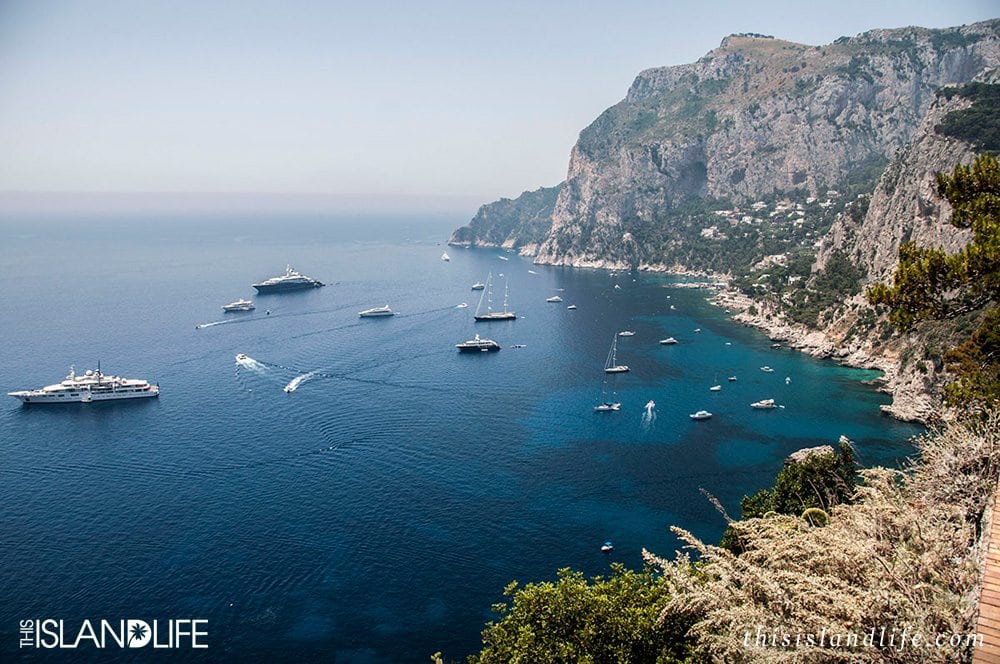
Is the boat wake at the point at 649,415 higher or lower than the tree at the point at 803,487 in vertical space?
lower

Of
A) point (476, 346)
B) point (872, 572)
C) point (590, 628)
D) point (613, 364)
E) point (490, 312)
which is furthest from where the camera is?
point (490, 312)

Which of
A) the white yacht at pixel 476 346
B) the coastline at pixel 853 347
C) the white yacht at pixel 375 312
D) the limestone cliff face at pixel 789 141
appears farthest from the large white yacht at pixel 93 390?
the limestone cliff face at pixel 789 141

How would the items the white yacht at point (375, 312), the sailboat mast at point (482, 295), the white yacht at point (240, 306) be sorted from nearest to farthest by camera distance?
the white yacht at point (375, 312), the white yacht at point (240, 306), the sailboat mast at point (482, 295)

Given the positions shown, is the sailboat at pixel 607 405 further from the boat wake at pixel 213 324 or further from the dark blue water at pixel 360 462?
the boat wake at pixel 213 324

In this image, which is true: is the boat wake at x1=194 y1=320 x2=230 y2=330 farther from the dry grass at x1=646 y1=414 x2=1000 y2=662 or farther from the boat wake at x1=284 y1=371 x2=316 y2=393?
the dry grass at x1=646 y1=414 x2=1000 y2=662

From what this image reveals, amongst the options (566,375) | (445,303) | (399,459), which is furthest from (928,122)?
(399,459)

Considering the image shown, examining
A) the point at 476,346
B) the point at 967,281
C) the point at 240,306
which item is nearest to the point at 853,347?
the point at 476,346

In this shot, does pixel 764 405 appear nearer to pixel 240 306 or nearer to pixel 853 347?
pixel 853 347
